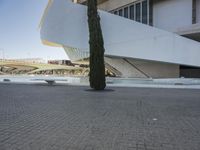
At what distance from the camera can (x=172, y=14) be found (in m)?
25.6

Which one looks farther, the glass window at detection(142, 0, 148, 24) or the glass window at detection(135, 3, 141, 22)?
the glass window at detection(135, 3, 141, 22)

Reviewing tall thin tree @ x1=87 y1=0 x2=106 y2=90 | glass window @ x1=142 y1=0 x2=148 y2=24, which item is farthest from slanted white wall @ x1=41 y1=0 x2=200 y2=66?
glass window @ x1=142 y1=0 x2=148 y2=24

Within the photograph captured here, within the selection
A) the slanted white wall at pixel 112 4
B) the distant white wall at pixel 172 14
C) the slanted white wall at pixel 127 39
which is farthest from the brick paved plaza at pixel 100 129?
the slanted white wall at pixel 112 4

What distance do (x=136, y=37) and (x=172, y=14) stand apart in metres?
8.30

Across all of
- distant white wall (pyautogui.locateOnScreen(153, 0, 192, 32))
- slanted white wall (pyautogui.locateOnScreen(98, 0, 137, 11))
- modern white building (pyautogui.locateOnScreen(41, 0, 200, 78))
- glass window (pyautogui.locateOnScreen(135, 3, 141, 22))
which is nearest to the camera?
modern white building (pyautogui.locateOnScreen(41, 0, 200, 78))

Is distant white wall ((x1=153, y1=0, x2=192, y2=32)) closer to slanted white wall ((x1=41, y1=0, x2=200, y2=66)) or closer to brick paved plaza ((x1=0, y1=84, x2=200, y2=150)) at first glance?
slanted white wall ((x1=41, y1=0, x2=200, y2=66))

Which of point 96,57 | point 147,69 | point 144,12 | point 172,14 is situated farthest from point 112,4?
point 96,57

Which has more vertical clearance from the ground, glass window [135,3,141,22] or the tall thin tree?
glass window [135,3,141,22]

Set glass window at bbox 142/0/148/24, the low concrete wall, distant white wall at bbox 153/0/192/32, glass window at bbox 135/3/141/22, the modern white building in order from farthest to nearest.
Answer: glass window at bbox 135/3/141/22
glass window at bbox 142/0/148/24
distant white wall at bbox 153/0/192/32
the low concrete wall
the modern white building

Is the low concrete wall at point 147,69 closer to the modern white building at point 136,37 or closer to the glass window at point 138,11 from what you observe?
the modern white building at point 136,37

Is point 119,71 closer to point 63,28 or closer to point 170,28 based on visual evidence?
point 170,28

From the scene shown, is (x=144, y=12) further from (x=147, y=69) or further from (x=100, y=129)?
(x=100, y=129)

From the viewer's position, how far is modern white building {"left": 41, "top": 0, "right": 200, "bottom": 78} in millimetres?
17656

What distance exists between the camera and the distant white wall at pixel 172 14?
24672 mm
